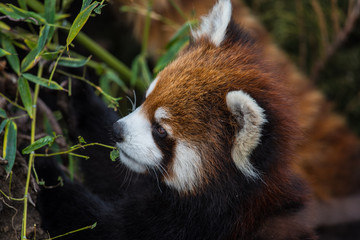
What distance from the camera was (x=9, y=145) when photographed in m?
2.38

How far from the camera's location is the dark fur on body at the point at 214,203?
8.38 ft

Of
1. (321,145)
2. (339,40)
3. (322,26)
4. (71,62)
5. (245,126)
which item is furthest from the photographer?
(339,40)

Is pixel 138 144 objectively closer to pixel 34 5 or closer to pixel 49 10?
A: pixel 49 10

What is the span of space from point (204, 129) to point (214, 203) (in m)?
0.38

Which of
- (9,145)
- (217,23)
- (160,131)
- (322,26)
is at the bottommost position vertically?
(9,145)

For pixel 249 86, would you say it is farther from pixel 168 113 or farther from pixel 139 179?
pixel 139 179

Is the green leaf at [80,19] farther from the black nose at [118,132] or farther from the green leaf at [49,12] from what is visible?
the black nose at [118,132]

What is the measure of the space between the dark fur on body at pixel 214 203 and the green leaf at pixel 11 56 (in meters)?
0.53

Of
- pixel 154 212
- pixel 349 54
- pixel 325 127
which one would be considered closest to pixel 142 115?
pixel 154 212

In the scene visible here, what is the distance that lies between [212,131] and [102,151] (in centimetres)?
90

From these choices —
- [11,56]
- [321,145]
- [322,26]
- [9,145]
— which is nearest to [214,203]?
[9,145]

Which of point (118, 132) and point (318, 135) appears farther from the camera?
point (318, 135)

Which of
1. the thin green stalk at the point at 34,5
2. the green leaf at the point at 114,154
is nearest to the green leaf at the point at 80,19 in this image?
the green leaf at the point at 114,154

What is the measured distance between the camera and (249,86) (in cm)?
260
